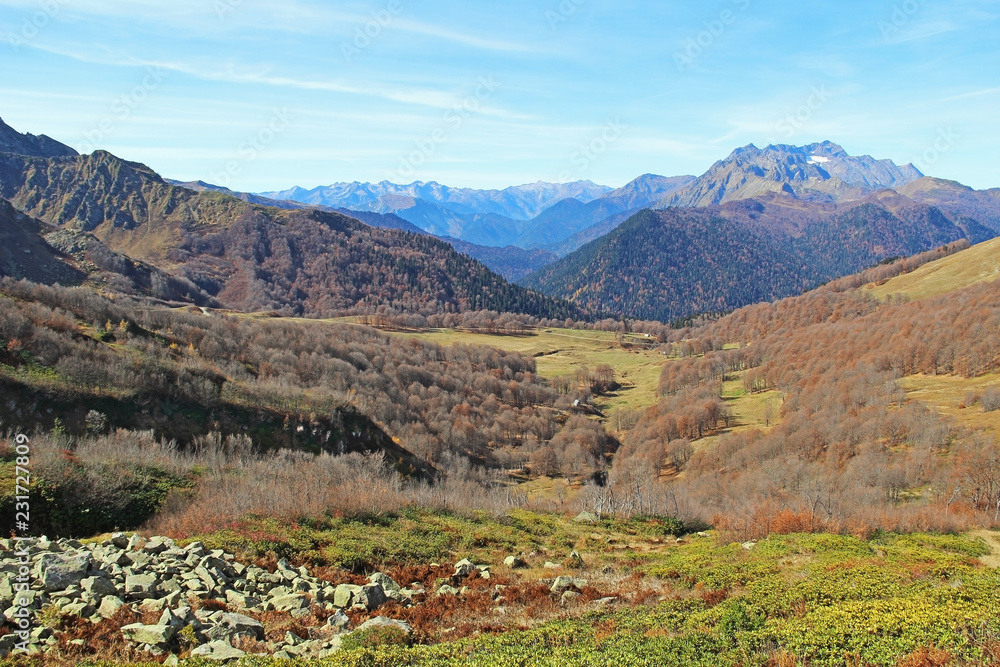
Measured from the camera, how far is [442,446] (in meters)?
99.2

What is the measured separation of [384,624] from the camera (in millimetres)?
16250

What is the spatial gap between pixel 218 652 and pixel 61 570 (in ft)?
20.5

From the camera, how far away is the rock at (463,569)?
23.2m

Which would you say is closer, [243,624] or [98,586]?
[243,624]

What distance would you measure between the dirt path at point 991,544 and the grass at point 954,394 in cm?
6473

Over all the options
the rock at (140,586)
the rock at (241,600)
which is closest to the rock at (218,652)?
the rock at (241,600)

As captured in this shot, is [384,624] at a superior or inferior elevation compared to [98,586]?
inferior

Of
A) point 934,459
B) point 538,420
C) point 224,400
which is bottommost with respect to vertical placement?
point 538,420

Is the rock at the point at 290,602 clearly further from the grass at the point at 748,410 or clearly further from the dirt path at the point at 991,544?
the grass at the point at 748,410

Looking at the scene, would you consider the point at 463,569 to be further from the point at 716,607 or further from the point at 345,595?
the point at 716,607

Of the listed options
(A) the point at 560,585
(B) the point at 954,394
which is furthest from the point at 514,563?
(B) the point at 954,394

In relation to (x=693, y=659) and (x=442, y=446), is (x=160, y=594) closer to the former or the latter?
(x=693, y=659)

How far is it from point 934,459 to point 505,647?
82356 millimetres

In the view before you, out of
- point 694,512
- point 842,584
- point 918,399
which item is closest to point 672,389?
point 918,399
